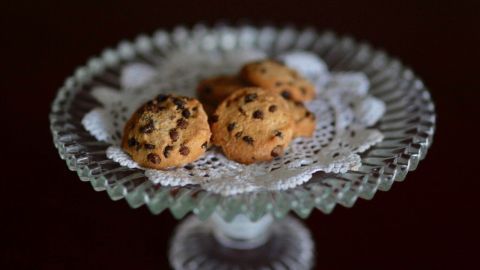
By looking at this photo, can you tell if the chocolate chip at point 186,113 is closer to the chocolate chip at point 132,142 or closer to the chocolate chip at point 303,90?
the chocolate chip at point 132,142

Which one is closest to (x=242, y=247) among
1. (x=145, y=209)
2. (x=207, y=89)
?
(x=145, y=209)

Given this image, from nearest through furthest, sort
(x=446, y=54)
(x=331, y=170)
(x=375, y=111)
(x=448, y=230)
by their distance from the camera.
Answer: (x=331, y=170) < (x=375, y=111) < (x=448, y=230) < (x=446, y=54)

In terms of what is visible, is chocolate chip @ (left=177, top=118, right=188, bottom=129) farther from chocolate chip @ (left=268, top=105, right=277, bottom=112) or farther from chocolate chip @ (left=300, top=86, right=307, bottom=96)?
chocolate chip @ (left=300, top=86, right=307, bottom=96)

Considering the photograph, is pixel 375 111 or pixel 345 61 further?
pixel 345 61

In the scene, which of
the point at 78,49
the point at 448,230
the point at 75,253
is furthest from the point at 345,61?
the point at 78,49

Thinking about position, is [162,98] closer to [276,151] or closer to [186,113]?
[186,113]

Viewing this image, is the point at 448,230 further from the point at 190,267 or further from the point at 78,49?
the point at 78,49

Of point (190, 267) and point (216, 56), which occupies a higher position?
point (216, 56)
